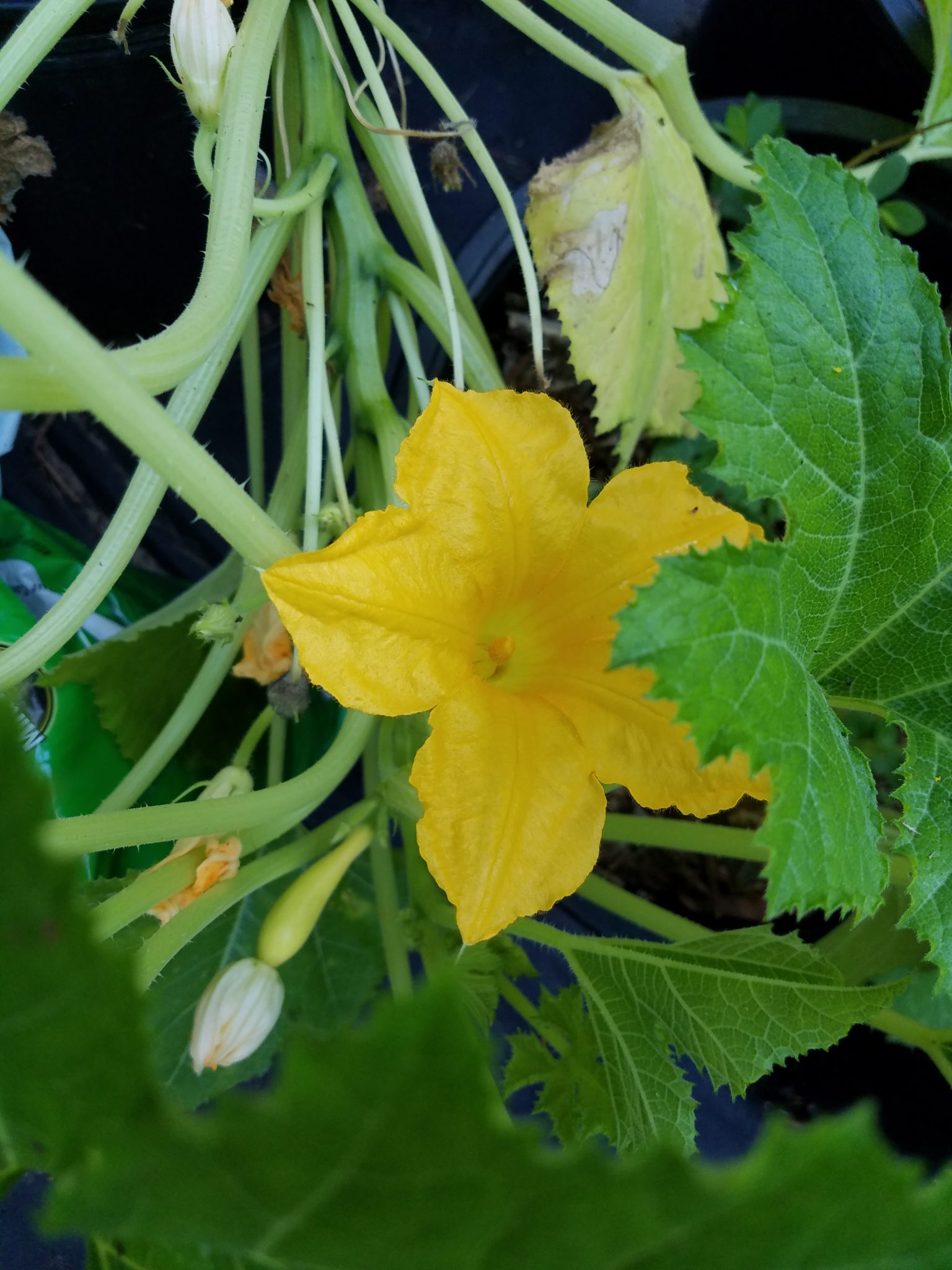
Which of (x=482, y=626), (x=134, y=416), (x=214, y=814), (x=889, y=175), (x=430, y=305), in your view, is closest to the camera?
(x=134, y=416)

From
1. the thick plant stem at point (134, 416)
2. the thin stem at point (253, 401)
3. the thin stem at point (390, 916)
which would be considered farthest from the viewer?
the thin stem at point (253, 401)

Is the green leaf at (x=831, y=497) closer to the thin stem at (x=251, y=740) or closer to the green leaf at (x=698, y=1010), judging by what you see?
the green leaf at (x=698, y=1010)

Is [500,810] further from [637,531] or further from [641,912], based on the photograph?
[641,912]

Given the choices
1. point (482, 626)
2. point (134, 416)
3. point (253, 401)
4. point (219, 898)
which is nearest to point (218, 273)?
point (134, 416)

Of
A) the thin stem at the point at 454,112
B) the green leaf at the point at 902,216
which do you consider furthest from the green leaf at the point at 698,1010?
the green leaf at the point at 902,216

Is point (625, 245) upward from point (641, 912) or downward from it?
upward

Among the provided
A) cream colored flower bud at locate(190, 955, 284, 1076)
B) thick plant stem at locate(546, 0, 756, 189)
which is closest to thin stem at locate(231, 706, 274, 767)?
cream colored flower bud at locate(190, 955, 284, 1076)
